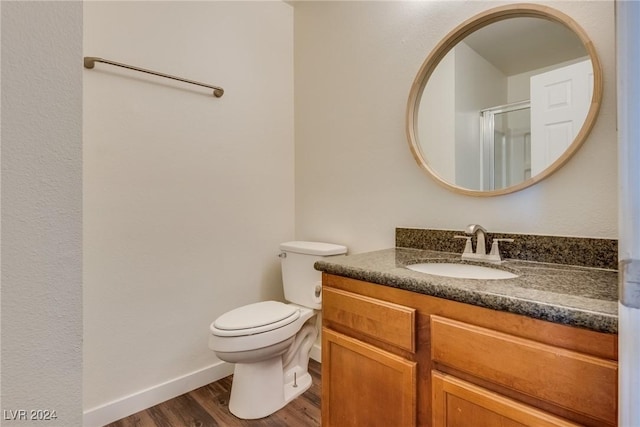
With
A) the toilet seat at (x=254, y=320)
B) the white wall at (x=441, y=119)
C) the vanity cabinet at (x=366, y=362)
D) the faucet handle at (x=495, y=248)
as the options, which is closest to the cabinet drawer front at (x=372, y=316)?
the vanity cabinet at (x=366, y=362)

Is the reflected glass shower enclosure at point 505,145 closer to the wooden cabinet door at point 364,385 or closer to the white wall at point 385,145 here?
the white wall at point 385,145

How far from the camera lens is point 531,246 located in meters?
1.19

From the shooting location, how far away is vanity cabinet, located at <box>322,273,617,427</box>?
0.67 meters

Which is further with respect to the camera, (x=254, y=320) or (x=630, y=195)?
(x=254, y=320)

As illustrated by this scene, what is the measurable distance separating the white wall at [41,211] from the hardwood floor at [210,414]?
126cm

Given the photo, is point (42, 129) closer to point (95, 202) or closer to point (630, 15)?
point (630, 15)

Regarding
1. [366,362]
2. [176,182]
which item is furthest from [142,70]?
[366,362]

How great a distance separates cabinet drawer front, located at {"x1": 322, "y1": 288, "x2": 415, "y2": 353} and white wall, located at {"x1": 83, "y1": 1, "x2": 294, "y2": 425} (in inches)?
37.5

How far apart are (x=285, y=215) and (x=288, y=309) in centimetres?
76

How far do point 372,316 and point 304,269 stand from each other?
0.87 meters

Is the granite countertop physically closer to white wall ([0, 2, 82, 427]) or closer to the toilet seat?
the toilet seat

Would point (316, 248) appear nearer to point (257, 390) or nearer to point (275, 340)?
point (275, 340)

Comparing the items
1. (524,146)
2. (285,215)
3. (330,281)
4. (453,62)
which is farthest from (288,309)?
(453,62)

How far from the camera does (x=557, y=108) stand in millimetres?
1161
